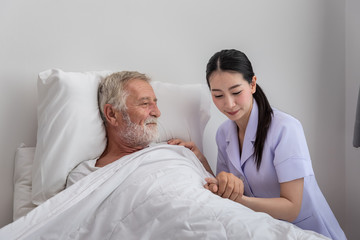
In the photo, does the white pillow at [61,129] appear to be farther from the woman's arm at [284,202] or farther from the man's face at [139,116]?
the woman's arm at [284,202]

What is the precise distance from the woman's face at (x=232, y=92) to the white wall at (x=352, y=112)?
0.97 metres

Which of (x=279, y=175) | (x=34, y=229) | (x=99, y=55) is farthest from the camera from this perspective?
(x=99, y=55)

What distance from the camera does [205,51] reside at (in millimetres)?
1810

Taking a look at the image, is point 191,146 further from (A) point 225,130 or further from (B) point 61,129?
(B) point 61,129

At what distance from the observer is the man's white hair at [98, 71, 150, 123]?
4.75 feet

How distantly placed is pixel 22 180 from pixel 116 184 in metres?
0.48

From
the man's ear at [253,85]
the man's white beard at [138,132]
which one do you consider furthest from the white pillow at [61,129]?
the man's ear at [253,85]

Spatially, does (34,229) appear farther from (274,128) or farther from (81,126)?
(274,128)

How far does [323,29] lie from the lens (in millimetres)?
2000

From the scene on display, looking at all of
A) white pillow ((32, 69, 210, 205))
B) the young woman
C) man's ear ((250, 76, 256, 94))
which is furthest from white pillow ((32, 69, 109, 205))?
man's ear ((250, 76, 256, 94))

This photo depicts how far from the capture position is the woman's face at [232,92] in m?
1.28

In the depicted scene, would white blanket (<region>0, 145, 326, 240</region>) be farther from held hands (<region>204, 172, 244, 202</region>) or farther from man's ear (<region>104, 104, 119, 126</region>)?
Answer: man's ear (<region>104, 104, 119, 126</region>)

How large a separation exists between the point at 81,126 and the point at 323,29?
1.41m

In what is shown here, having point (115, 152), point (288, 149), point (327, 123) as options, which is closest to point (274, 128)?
point (288, 149)
